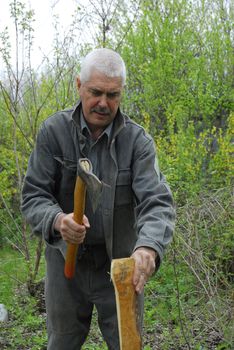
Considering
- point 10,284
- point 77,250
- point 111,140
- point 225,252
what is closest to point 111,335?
point 77,250

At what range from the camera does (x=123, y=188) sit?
10.0 ft

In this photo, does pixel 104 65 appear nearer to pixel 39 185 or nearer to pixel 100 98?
pixel 100 98

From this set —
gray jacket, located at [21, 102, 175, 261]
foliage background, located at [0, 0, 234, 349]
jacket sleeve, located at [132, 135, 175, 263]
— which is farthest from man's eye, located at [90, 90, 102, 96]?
foliage background, located at [0, 0, 234, 349]

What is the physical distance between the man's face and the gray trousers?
2.31ft

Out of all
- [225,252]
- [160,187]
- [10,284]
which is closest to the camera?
[160,187]

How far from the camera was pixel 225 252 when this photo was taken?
5594mm

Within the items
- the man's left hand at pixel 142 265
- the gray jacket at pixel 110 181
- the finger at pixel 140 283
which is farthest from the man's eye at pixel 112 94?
the finger at pixel 140 283

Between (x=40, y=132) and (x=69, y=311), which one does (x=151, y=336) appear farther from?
(x=40, y=132)

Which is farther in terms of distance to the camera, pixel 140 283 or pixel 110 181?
pixel 110 181

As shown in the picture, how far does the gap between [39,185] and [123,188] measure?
17.4 inches

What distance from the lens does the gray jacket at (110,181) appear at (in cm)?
293

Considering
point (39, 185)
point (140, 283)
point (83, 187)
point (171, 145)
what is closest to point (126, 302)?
point (140, 283)

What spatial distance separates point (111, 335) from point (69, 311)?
0.88 feet

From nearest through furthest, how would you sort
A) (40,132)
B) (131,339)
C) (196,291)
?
(131,339) → (40,132) → (196,291)
